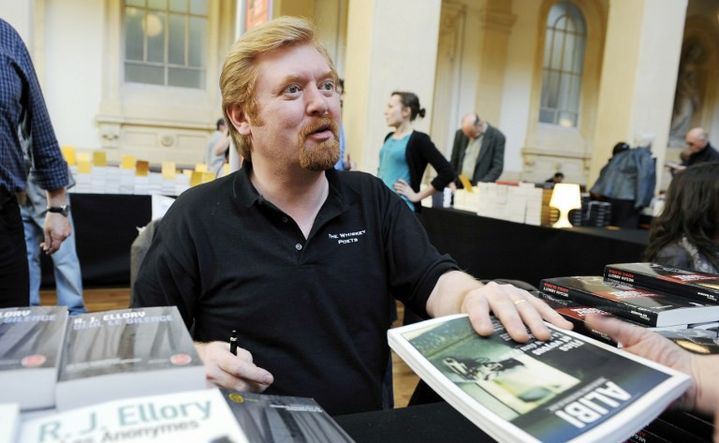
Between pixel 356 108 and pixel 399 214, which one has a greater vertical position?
pixel 356 108

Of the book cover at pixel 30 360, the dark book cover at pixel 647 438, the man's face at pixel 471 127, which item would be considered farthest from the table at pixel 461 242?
the book cover at pixel 30 360

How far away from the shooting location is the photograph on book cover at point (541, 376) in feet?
1.63

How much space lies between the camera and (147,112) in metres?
8.70

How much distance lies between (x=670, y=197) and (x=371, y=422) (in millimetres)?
1761

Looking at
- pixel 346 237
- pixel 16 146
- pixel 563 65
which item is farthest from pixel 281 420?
pixel 563 65

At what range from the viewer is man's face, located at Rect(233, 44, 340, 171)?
46.5 inches

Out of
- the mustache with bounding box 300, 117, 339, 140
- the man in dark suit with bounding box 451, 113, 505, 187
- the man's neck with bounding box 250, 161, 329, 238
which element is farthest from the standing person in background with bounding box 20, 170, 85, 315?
the man in dark suit with bounding box 451, 113, 505, 187

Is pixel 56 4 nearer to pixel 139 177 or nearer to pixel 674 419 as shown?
pixel 139 177

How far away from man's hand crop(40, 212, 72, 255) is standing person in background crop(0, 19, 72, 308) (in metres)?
0.17

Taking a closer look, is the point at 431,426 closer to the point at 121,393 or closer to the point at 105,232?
the point at 121,393

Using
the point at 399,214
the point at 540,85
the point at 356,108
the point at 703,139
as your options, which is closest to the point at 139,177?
the point at 356,108

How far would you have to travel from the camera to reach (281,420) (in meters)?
0.49

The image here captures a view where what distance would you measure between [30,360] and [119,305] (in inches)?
138

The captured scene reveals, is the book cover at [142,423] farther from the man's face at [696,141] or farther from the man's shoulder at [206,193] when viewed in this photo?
the man's face at [696,141]
